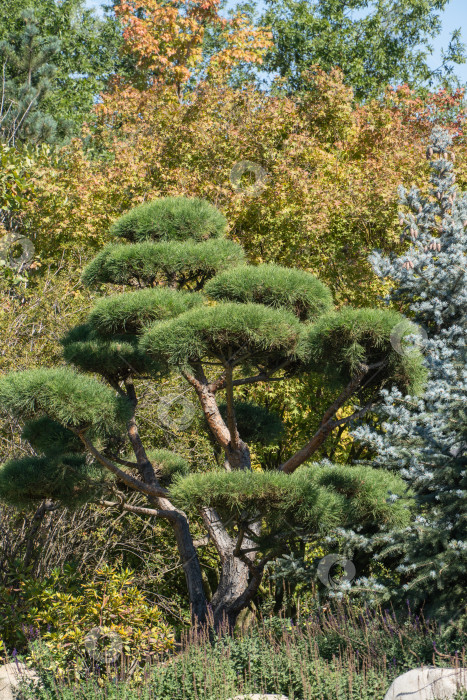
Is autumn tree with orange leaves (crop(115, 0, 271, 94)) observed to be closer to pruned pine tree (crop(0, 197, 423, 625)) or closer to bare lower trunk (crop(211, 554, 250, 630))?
pruned pine tree (crop(0, 197, 423, 625))

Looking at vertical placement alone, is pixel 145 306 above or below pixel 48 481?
above

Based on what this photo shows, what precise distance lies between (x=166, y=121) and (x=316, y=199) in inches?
120

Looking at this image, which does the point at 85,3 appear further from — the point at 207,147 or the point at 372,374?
the point at 372,374

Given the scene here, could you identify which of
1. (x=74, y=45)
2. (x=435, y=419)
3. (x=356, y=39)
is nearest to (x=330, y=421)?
(x=435, y=419)

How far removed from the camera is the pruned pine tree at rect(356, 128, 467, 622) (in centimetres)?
440

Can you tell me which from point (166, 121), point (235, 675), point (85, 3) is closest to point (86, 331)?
point (235, 675)
